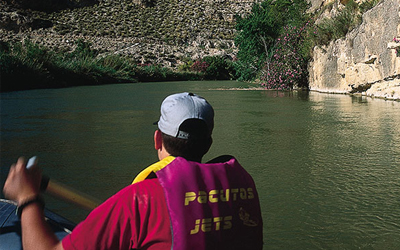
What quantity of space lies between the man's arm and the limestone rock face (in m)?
11.4

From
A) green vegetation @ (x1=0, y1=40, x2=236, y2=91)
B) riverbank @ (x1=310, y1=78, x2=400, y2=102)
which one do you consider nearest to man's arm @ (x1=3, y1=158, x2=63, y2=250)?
riverbank @ (x1=310, y1=78, x2=400, y2=102)

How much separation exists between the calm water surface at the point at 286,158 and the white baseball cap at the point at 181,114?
1.54 m

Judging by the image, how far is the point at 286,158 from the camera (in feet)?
17.3

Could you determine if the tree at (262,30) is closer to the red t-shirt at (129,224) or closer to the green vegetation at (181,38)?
the green vegetation at (181,38)

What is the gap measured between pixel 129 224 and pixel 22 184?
361mm

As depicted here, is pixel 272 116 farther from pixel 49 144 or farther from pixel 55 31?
pixel 55 31

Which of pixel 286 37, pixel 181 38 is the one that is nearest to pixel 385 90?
pixel 286 37

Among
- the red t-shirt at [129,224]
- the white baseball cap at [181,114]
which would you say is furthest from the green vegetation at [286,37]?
the red t-shirt at [129,224]

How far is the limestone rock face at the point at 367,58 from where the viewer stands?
1168 centimetres

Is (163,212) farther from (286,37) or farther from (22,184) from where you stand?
(286,37)

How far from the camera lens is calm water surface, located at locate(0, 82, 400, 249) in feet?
10.4

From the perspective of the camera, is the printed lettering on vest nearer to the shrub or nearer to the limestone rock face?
the limestone rock face

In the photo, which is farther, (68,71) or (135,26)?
(135,26)

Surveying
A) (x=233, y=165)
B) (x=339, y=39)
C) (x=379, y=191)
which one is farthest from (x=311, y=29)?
(x=233, y=165)
